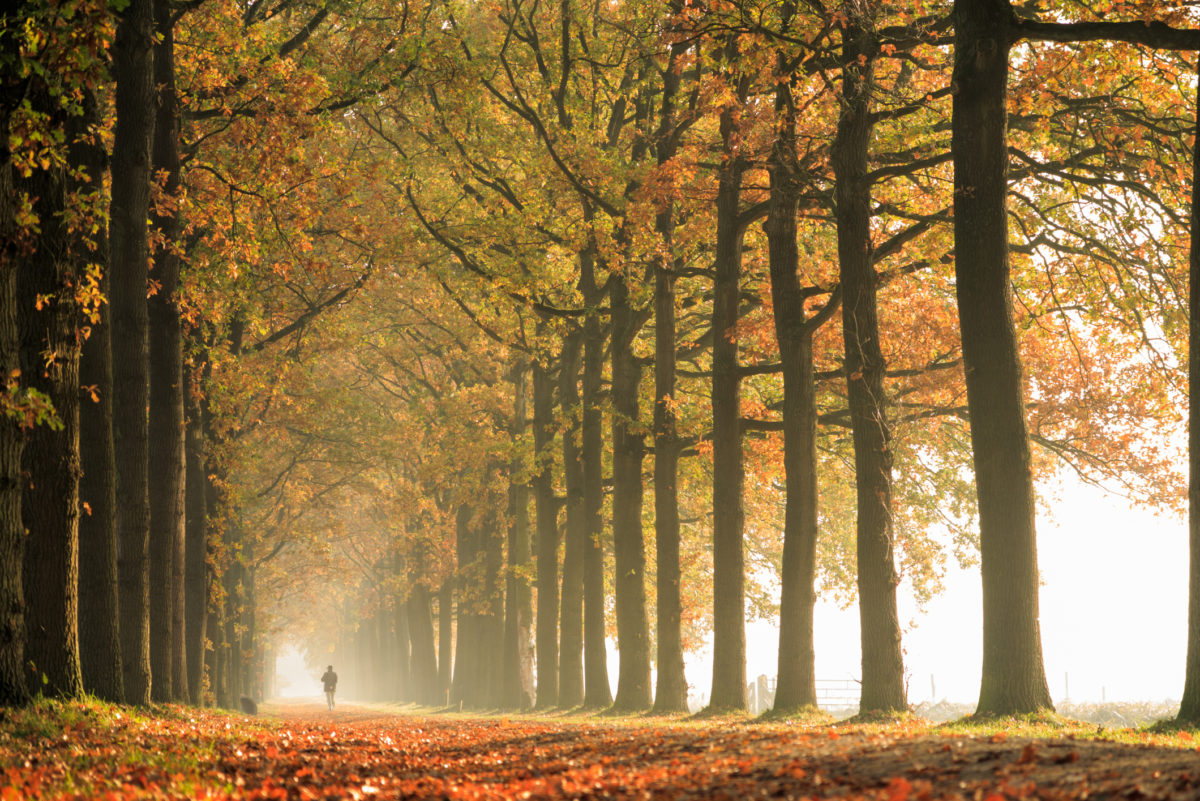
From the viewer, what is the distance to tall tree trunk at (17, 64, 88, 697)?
9.53m

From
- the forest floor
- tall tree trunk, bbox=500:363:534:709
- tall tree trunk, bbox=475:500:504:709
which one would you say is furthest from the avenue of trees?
tall tree trunk, bbox=475:500:504:709

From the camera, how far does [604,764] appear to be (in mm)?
8398

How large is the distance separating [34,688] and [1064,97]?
45.1 ft

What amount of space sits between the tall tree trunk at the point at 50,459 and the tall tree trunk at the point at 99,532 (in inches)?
54.6

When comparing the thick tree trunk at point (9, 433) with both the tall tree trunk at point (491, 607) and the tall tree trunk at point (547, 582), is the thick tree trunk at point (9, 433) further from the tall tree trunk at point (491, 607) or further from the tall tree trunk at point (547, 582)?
the tall tree trunk at point (491, 607)

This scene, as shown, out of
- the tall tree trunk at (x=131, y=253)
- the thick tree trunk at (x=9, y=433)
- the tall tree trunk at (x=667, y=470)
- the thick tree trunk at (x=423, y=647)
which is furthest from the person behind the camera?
the thick tree trunk at (x=423, y=647)

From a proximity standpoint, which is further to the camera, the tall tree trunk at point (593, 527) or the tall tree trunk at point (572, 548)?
the tall tree trunk at point (572, 548)

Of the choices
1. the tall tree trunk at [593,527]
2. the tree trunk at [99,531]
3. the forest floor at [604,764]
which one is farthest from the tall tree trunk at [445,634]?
the forest floor at [604,764]

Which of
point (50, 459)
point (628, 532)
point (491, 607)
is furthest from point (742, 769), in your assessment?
point (491, 607)

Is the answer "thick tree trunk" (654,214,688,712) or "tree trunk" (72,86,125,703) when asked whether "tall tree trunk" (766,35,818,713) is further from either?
"tree trunk" (72,86,125,703)

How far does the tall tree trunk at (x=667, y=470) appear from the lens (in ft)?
65.2

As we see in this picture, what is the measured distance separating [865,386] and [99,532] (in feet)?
30.7

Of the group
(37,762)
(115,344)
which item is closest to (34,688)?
(37,762)

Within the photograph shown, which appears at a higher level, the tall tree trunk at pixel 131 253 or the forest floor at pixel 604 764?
the tall tree trunk at pixel 131 253
